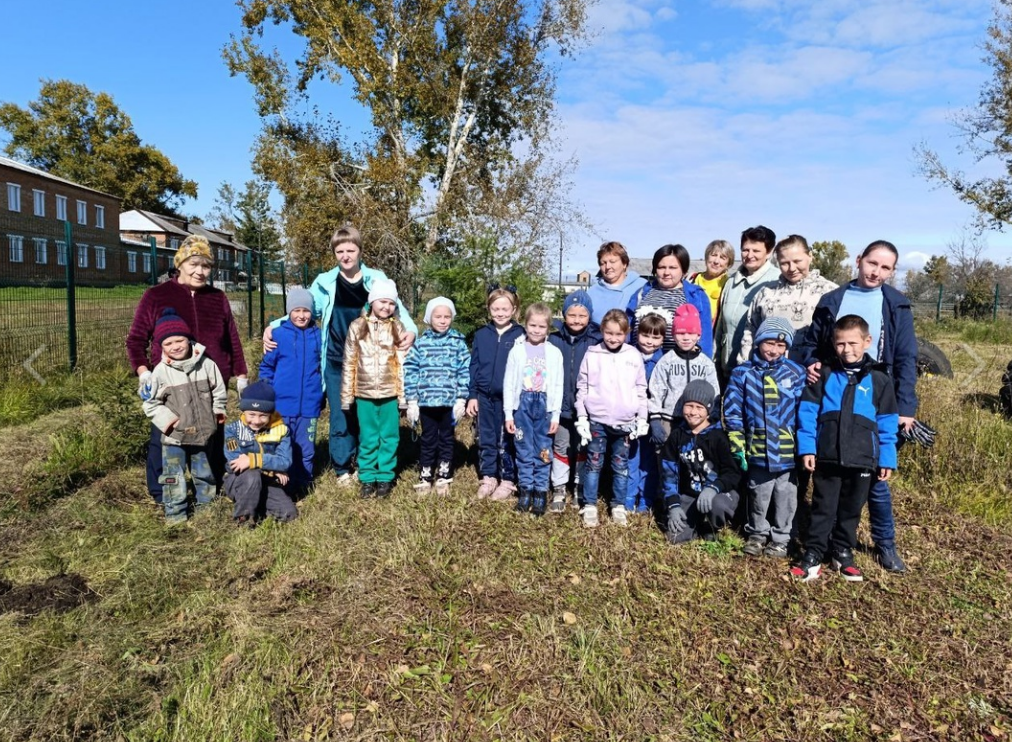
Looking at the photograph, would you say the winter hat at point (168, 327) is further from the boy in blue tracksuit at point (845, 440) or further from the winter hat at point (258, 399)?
the boy in blue tracksuit at point (845, 440)

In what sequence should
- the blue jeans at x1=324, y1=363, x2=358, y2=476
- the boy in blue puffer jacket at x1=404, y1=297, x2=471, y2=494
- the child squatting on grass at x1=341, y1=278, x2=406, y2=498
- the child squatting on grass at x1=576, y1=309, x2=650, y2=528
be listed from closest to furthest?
1. the child squatting on grass at x1=576, y1=309, x2=650, y2=528
2. the child squatting on grass at x1=341, y1=278, x2=406, y2=498
3. the boy in blue puffer jacket at x1=404, y1=297, x2=471, y2=494
4. the blue jeans at x1=324, y1=363, x2=358, y2=476

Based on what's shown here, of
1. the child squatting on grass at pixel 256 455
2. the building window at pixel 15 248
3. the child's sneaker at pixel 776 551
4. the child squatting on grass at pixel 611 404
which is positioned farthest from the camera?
the building window at pixel 15 248

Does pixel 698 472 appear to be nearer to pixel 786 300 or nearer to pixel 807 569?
pixel 807 569

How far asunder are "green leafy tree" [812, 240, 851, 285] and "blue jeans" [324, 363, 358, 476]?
33.5m

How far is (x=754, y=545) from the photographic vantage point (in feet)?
13.1

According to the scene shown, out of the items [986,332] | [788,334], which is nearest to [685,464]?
[788,334]

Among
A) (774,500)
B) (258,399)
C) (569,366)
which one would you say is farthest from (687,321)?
(258,399)

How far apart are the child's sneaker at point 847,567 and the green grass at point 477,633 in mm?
79

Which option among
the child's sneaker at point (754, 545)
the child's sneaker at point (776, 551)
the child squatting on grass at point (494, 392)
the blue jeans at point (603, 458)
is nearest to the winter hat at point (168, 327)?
the child squatting on grass at point (494, 392)

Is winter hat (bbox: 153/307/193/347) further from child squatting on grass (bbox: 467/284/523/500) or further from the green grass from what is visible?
child squatting on grass (bbox: 467/284/523/500)

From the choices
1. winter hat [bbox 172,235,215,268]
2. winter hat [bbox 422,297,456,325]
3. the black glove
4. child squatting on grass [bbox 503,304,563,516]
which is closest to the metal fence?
winter hat [bbox 172,235,215,268]

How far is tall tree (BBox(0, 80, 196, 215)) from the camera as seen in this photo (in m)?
43.5

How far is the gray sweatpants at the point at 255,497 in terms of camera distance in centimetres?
420

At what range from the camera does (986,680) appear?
2844mm
